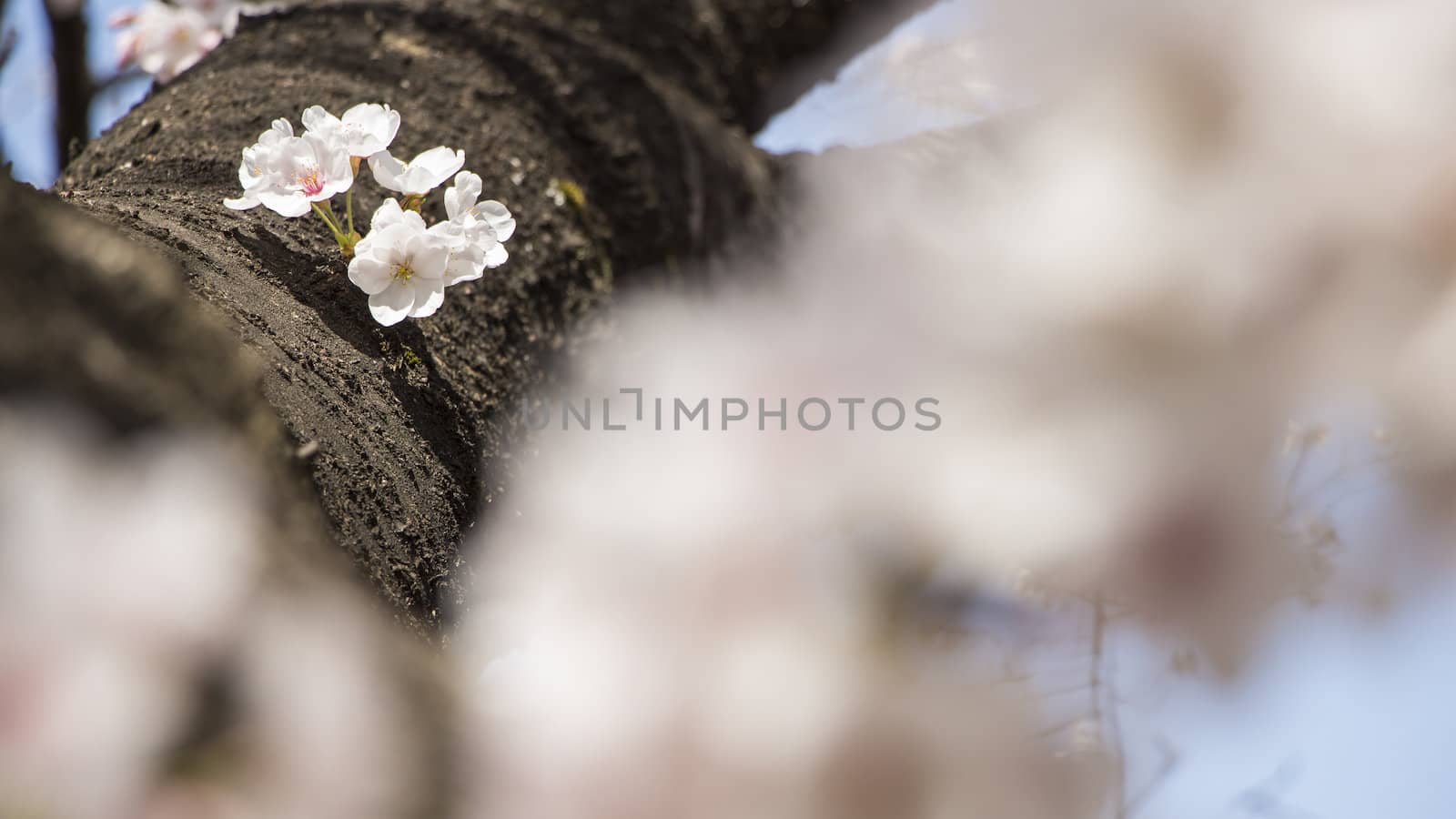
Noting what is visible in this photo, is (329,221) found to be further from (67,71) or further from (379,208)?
(67,71)

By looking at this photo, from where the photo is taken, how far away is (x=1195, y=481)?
0.17 metres

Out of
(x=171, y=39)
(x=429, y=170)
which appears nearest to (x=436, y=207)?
(x=429, y=170)

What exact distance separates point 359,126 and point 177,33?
0.79 m

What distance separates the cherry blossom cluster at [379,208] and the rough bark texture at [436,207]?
1.4 inches

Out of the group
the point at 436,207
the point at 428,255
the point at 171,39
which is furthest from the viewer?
the point at 171,39

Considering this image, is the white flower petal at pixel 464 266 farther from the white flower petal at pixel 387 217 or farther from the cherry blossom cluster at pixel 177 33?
the cherry blossom cluster at pixel 177 33

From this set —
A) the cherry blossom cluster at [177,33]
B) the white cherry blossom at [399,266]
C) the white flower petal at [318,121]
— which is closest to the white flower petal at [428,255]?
the white cherry blossom at [399,266]

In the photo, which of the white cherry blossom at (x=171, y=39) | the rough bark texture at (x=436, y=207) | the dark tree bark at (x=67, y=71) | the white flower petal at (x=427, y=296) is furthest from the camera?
the dark tree bark at (x=67, y=71)

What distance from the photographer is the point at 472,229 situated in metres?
0.71

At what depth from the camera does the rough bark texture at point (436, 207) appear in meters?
0.58

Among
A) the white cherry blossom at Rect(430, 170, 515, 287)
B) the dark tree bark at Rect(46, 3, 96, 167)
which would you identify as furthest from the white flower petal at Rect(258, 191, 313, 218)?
the dark tree bark at Rect(46, 3, 96, 167)

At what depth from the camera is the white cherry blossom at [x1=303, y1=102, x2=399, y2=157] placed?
0.68 m

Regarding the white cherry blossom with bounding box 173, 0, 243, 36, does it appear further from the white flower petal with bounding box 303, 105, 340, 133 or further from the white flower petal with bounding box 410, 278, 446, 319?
the white flower petal with bounding box 410, 278, 446, 319

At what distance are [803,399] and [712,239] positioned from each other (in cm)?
97
